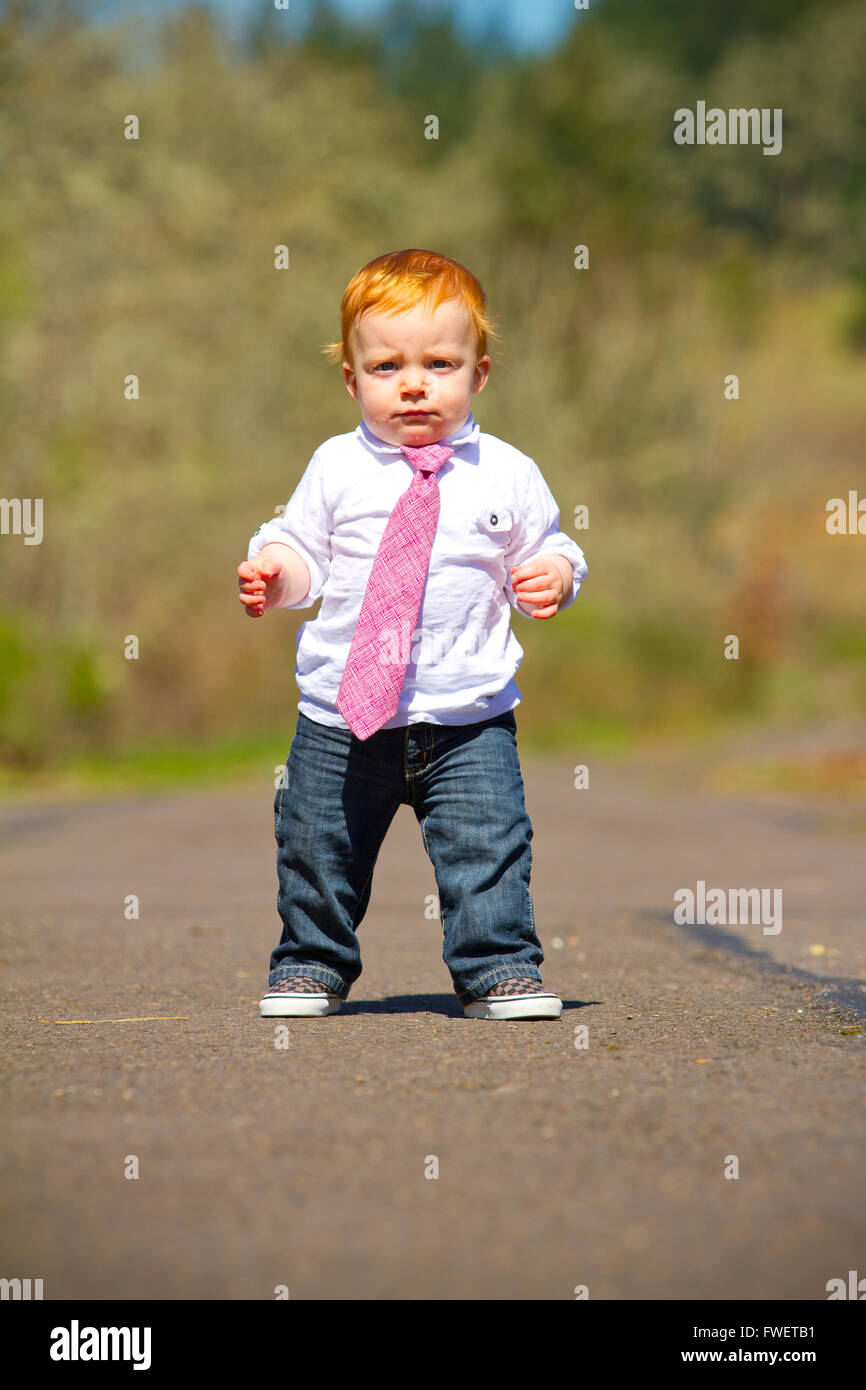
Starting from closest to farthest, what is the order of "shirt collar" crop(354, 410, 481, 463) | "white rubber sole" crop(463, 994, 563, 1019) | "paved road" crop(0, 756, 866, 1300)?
"paved road" crop(0, 756, 866, 1300) → "white rubber sole" crop(463, 994, 563, 1019) → "shirt collar" crop(354, 410, 481, 463)

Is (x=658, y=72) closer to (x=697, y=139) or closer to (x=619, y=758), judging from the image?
(x=697, y=139)

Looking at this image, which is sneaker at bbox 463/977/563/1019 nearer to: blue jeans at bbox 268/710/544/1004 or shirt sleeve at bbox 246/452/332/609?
blue jeans at bbox 268/710/544/1004

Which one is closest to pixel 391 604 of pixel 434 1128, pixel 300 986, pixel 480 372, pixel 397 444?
pixel 397 444

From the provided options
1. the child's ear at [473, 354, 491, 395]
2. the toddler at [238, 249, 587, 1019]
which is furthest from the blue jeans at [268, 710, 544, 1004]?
the child's ear at [473, 354, 491, 395]

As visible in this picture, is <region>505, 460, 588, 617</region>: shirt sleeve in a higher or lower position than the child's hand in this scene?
higher

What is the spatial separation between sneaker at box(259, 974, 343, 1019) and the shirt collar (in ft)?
3.78

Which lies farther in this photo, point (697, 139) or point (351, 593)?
point (697, 139)

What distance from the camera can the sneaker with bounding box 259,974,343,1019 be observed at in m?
3.38

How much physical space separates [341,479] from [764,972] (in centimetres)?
170

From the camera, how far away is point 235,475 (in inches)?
681

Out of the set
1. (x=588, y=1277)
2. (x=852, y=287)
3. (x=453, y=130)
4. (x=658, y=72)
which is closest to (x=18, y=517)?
(x=588, y=1277)

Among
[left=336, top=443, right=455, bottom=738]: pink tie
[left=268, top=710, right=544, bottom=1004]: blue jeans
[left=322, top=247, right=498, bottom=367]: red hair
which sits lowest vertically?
[left=268, top=710, right=544, bottom=1004]: blue jeans

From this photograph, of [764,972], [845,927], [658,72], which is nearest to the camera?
[764,972]

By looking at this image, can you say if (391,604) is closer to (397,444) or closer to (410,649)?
(410,649)
